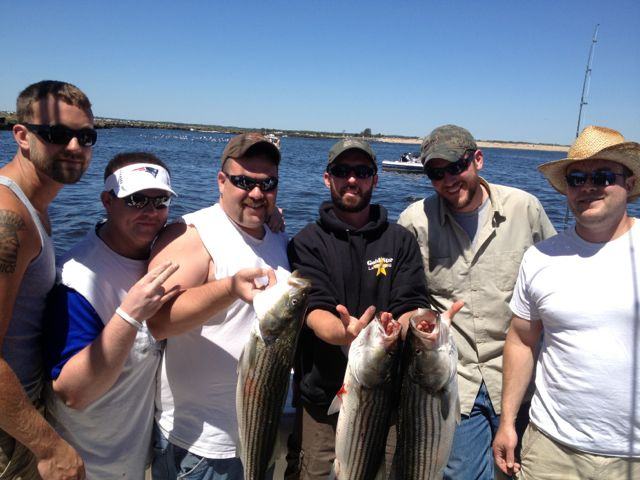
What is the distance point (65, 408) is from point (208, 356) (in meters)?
0.83

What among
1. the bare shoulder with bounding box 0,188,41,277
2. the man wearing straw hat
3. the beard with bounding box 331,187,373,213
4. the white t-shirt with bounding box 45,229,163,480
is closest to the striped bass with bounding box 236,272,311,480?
the white t-shirt with bounding box 45,229,163,480

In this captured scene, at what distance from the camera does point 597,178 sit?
113 inches

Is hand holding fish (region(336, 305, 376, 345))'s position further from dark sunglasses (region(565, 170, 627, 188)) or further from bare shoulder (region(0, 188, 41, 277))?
bare shoulder (region(0, 188, 41, 277))

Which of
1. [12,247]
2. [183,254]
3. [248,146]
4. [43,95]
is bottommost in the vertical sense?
[183,254]

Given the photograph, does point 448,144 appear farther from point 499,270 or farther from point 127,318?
point 127,318

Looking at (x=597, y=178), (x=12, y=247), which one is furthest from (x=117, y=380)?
(x=597, y=178)

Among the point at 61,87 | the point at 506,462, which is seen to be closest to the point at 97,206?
the point at 61,87

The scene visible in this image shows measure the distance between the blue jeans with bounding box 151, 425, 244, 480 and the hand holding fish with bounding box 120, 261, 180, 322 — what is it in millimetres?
1082

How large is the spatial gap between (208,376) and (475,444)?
2.17m

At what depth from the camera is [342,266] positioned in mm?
3295

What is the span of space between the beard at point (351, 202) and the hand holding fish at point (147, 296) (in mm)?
1372

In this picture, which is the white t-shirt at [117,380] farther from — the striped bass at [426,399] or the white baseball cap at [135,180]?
the striped bass at [426,399]

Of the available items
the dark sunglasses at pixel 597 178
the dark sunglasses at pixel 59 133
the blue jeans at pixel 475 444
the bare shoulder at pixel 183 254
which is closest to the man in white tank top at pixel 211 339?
the bare shoulder at pixel 183 254

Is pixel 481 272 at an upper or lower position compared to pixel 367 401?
upper
